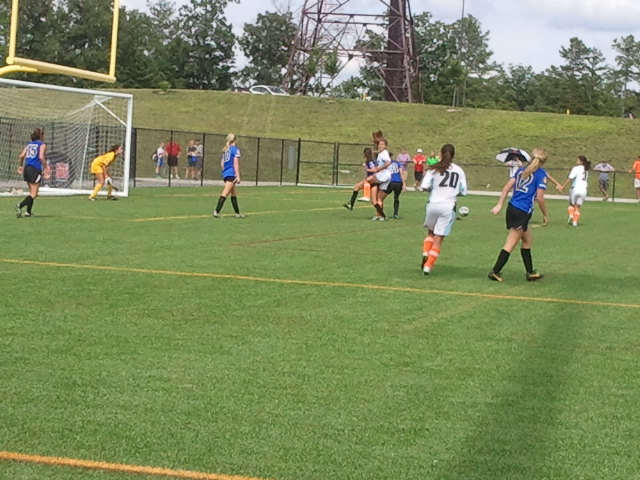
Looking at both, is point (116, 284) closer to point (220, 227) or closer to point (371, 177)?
point (220, 227)

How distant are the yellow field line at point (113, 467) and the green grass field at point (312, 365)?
0.04m

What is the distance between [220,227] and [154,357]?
1266 cm

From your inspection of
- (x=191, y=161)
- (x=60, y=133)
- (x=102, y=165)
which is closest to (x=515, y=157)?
(x=102, y=165)

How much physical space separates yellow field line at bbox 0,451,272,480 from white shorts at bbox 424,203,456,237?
28.5ft

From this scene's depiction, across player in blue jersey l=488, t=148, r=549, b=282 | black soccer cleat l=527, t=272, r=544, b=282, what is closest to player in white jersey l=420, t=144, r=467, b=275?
player in blue jersey l=488, t=148, r=549, b=282

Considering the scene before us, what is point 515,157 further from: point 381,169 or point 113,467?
point 113,467

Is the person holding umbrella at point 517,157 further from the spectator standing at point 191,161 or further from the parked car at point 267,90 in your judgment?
the parked car at point 267,90

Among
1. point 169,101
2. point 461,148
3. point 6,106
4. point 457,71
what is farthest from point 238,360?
point 457,71

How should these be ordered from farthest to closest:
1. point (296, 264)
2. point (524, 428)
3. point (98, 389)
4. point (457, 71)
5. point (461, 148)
Result: point (457, 71)
point (461, 148)
point (296, 264)
point (98, 389)
point (524, 428)

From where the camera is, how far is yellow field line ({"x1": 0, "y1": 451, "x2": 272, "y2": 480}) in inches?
191

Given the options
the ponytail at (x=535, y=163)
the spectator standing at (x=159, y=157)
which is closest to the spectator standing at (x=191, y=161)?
the spectator standing at (x=159, y=157)

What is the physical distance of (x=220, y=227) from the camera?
20094 mm

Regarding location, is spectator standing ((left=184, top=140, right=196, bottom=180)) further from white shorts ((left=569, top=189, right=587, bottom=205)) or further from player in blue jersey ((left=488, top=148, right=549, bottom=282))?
player in blue jersey ((left=488, top=148, right=549, bottom=282))

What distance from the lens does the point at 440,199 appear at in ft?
43.8
